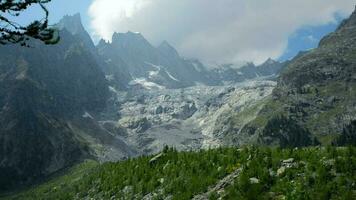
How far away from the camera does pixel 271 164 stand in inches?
1179

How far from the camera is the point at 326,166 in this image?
26328 millimetres

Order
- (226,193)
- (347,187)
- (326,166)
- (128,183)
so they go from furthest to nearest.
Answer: (128,183)
(226,193)
(326,166)
(347,187)

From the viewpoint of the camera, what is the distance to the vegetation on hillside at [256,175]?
24672mm

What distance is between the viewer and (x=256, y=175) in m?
28.8

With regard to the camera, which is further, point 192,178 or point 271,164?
point 192,178

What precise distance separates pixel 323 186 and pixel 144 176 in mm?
23388

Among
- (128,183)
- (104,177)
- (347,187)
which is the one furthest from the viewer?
(104,177)

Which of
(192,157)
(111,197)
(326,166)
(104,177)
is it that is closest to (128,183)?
(111,197)

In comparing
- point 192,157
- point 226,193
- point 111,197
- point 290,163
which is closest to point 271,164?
point 290,163

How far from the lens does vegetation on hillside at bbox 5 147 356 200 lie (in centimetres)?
2467

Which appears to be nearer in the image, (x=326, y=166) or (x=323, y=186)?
(x=323, y=186)

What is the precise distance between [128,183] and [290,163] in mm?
21576

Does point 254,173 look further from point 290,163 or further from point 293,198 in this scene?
point 293,198

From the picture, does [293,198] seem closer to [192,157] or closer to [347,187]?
[347,187]
